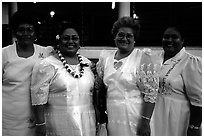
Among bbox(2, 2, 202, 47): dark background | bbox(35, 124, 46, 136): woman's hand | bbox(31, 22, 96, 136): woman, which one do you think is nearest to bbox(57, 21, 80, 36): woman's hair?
bbox(31, 22, 96, 136): woman

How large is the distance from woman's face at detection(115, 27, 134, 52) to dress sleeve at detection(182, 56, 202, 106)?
54 centimetres

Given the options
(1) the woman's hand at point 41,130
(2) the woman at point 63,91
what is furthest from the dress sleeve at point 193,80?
(1) the woman's hand at point 41,130

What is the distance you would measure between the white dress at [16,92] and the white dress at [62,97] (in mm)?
145

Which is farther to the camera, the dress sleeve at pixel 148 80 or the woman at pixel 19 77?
the woman at pixel 19 77

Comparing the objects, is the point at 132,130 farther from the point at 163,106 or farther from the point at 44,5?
the point at 44,5

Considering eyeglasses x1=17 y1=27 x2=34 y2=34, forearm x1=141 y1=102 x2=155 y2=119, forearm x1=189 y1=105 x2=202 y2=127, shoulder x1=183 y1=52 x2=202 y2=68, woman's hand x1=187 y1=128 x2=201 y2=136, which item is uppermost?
eyeglasses x1=17 y1=27 x2=34 y2=34

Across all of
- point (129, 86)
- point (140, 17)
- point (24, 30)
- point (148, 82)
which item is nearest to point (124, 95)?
point (129, 86)

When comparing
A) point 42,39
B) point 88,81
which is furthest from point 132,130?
point 42,39

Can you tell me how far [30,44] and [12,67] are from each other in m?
0.25

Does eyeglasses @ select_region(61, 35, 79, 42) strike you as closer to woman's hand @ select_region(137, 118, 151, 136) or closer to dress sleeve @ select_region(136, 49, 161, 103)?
dress sleeve @ select_region(136, 49, 161, 103)

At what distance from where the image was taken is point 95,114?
9.18 feet

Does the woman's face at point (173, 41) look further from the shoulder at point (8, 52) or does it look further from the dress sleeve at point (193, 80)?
the shoulder at point (8, 52)

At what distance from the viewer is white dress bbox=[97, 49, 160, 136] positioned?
2572mm

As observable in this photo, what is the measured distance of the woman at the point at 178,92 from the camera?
269cm
